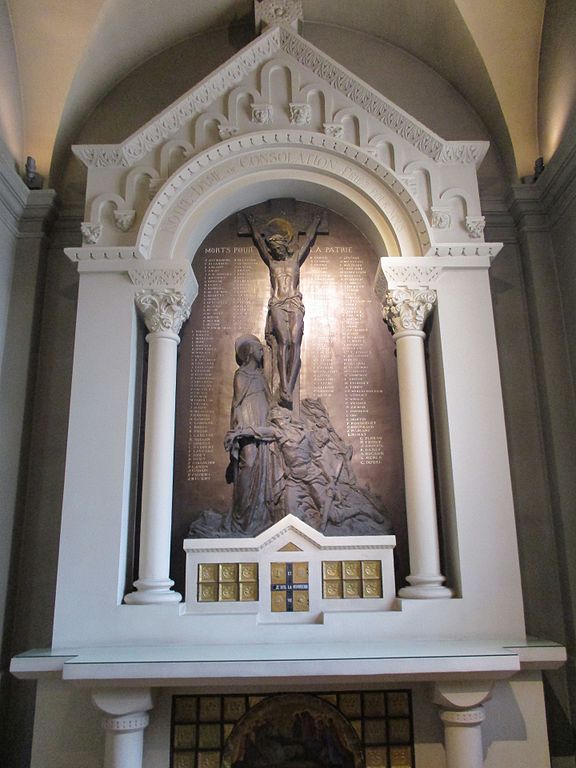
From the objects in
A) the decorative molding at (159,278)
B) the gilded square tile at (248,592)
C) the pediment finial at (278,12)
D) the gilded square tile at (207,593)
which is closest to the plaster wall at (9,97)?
the decorative molding at (159,278)

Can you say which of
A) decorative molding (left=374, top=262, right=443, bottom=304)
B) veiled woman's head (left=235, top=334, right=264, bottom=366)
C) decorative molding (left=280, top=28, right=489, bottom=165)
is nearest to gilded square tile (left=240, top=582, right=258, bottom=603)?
veiled woman's head (left=235, top=334, right=264, bottom=366)

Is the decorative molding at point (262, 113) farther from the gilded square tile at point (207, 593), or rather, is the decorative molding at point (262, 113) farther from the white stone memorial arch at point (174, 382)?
the gilded square tile at point (207, 593)

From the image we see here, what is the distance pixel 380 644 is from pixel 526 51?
19.1ft

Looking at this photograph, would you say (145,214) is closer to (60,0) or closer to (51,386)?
(51,386)

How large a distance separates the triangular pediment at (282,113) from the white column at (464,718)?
451cm

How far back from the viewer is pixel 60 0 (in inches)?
243

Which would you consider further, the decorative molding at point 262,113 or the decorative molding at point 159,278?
the decorative molding at point 262,113

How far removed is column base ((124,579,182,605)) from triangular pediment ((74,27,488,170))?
144 inches

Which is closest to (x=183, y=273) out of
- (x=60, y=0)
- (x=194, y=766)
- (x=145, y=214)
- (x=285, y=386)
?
(x=145, y=214)

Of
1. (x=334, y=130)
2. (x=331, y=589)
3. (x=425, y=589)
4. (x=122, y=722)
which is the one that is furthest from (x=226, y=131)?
(x=122, y=722)

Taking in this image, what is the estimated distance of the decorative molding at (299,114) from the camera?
6.06 meters

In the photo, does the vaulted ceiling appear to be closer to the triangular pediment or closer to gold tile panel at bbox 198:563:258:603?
the triangular pediment

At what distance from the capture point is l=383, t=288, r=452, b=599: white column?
5113mm

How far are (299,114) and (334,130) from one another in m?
0.37
